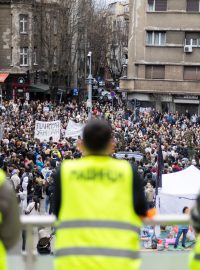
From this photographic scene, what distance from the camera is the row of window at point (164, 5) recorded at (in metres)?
48.3

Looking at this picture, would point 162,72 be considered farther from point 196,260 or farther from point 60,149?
point 196,260

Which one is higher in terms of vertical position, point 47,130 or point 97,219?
point 97,219

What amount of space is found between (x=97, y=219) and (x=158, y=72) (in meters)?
45.8

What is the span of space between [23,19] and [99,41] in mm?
15964

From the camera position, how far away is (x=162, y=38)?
49125mm

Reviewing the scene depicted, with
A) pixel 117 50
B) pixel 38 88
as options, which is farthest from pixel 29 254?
pixel 117 50

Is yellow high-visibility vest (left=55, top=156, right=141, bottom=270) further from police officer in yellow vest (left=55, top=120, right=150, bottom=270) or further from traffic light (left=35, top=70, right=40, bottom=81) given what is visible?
traffic light (left=35, top=70, right=40, bottom=81)

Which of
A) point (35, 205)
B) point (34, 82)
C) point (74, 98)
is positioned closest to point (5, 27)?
point (34, 82)

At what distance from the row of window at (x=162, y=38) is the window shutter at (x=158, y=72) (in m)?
1.70

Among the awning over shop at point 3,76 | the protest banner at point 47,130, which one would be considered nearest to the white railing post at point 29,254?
the protest banner at point 47,130

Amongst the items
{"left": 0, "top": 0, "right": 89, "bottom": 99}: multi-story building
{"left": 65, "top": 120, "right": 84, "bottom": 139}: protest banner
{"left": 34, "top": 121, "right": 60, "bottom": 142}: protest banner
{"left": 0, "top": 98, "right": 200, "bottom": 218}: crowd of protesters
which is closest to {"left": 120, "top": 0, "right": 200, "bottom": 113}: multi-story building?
{"left": 0, "top": 0, "right": 89, "bottom": 99}: multi-story building

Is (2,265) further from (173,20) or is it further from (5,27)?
(5,27)

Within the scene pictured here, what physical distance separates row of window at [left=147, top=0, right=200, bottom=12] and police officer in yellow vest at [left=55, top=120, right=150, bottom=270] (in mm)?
45330

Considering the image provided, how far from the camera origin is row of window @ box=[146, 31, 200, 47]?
4862cm
